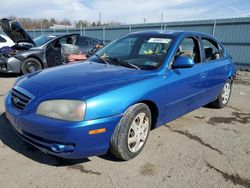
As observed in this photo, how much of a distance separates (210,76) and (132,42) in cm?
149

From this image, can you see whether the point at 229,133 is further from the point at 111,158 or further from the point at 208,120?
the point at 111,158

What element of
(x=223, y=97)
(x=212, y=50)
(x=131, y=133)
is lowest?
(x=223, y=97)

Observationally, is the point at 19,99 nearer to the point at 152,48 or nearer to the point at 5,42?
the point at 152,48

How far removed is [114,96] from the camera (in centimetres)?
290

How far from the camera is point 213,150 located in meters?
3.70

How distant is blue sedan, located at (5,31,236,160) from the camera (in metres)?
2.75

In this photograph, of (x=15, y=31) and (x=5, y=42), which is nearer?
(x=15, y=31)

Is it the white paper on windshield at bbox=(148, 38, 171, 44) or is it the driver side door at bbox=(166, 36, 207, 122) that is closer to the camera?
the driver side door at bbox=(166, 36, 207, 122)

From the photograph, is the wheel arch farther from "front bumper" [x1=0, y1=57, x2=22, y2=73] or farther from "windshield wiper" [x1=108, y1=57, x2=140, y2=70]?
"front bumper" [x1=0, y1=57, x2=22, y2=73]

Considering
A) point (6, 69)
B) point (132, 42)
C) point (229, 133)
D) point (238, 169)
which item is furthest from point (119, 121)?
point (6, 69)

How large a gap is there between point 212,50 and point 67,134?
3702 mm

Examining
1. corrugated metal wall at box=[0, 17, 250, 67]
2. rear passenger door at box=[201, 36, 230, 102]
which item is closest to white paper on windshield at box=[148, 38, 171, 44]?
rear passenger door at box=[201, 36, 230, 102]

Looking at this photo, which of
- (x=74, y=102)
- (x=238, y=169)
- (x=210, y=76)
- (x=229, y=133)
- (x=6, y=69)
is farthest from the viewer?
(x=6, y=69)

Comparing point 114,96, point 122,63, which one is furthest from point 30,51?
point 114,96
